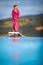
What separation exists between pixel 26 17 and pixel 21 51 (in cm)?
42

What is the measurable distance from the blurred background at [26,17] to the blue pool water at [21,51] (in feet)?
0.28

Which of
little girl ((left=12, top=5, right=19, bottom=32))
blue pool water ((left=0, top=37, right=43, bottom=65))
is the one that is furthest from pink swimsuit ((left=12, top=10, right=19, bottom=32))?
blue pool water ((left=0, top=37, right=43, bottom=65))

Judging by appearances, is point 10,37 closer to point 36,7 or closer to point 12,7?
point 12,7

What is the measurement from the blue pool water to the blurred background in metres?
0.09

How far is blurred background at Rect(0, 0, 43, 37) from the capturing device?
4.58 ft

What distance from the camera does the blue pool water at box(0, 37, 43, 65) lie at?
1.37 m

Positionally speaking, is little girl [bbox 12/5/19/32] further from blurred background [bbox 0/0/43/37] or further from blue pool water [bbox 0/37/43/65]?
blue pool water [bbox 0/37/43/65]

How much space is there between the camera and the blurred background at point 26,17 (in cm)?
139

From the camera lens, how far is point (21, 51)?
4.57 feet

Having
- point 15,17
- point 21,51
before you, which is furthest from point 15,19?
point 21,51

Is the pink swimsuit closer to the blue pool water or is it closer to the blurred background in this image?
the blurred background

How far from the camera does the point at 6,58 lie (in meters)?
1.39

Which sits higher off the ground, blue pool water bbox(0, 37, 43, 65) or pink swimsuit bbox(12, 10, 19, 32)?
pink swimsuit bbox(12, 10, 19, 32)

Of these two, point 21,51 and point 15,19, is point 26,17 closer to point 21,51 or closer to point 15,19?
point 15,19
